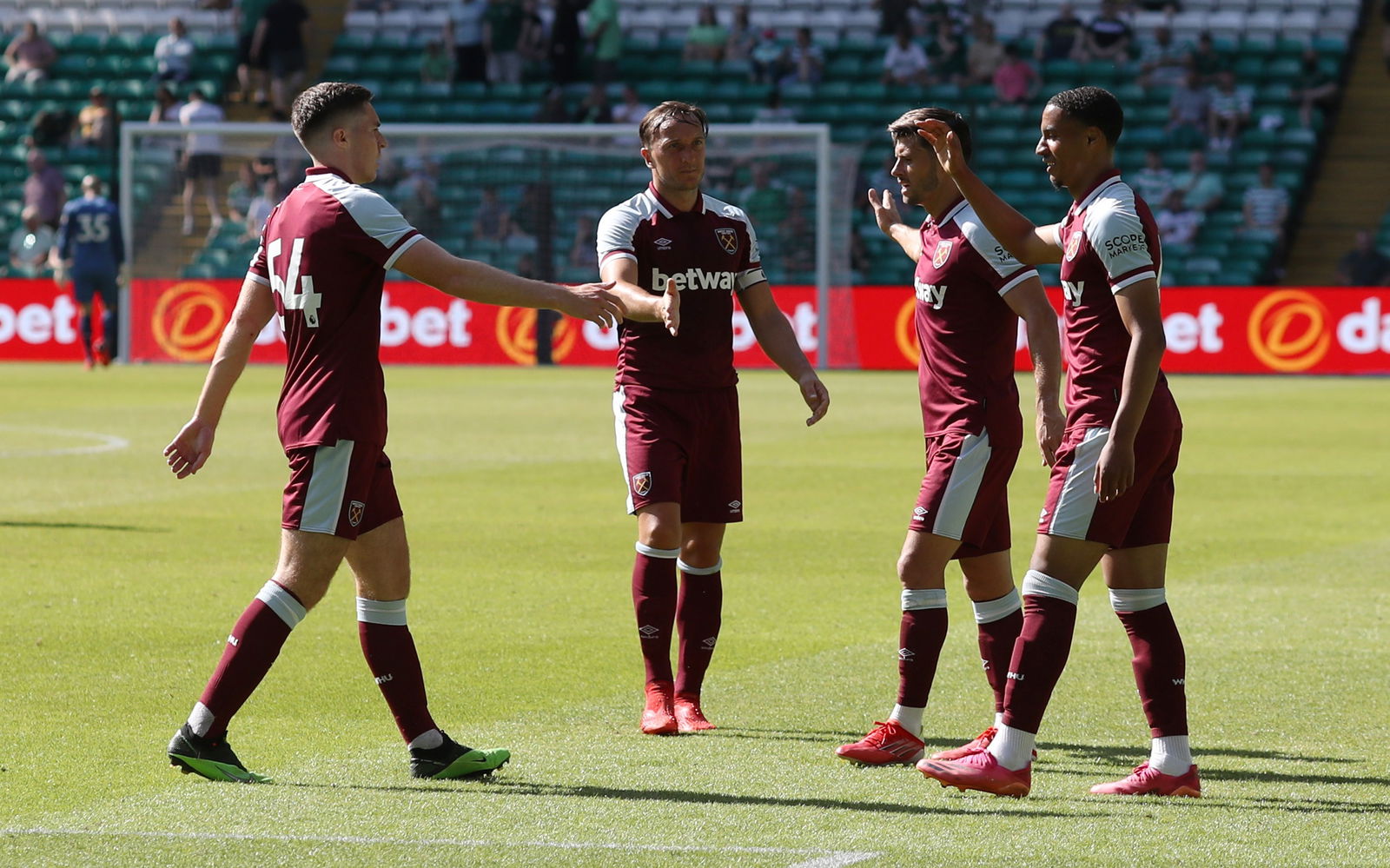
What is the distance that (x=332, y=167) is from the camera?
5.82m

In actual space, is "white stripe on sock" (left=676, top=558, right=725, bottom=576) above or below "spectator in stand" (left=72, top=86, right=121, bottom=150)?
below

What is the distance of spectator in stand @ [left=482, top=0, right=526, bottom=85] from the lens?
107ft

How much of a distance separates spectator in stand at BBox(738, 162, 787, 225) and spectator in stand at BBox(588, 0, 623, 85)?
4.65 metres

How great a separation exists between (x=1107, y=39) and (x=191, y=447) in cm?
2653

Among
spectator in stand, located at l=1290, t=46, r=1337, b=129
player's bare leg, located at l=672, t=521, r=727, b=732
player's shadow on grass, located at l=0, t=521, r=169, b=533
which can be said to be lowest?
player's shadow on grass, located at l=0, t=521, r=169, b=533

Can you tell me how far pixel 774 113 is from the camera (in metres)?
31.2

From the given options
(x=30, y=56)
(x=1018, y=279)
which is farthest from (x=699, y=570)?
(x=30, y=56)

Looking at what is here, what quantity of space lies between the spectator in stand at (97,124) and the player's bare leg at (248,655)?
26.8 metres

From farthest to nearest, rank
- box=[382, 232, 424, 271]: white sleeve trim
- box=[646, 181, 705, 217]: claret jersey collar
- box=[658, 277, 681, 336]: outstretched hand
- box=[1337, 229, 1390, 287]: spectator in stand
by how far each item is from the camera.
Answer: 1. box=[1337, 229, 1390, 287]: spectator in stand
2. box=[646, 181, 705, 217]: claret jersey collar
3. box=[658, 277, 681, 336]: outstretched hand
4. box=[382, 232, 424, 271]: white sleeve trim

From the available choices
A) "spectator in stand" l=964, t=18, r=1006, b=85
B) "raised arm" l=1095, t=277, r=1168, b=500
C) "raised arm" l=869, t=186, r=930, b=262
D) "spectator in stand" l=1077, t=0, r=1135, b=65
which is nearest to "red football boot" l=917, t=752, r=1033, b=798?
"raised arm" l=1095, t=277, r=1168, b=500

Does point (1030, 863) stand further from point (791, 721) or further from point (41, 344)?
point (41, 344)

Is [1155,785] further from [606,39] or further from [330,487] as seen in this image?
[606,39]

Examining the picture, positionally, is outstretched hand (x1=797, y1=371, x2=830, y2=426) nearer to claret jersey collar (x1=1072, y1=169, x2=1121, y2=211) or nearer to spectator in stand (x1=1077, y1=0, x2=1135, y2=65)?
A: claret jersey collar (x1=1072, y1=169, x2=1121, y2=211)

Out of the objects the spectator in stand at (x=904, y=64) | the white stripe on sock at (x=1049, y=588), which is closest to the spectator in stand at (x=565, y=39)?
the spectator in stand at (x=904, y=64)
